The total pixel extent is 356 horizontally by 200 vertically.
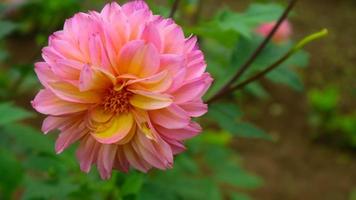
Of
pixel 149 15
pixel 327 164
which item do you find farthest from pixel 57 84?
pixel 327 164

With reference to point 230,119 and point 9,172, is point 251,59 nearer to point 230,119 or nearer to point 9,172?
point 230,119

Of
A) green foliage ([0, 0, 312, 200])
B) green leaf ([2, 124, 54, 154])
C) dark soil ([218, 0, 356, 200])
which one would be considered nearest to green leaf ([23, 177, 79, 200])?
green foliage ([0, 0, 312, 200])

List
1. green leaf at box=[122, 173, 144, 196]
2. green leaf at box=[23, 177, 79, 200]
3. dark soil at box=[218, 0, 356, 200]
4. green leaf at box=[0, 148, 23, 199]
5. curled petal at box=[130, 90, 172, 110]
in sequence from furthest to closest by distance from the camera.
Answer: dark soil at box=[218, 0, 356, 200] → green leaf at box=[0, 148, 23, 199] → green leaf at box=[23, 177, 79, 200] → green leaf at box=[122, 173, 144, 196] → curled petal at box=[130, 90, 172, 110]

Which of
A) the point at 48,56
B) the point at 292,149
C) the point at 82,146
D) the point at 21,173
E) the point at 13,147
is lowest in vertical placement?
the point at 292,149

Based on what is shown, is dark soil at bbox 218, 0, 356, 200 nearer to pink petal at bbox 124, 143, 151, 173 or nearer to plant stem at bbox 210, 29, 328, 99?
plant stem at bbox 210, 29, 328, 99

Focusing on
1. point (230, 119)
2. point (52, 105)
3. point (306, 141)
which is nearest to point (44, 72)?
point (52, 105)

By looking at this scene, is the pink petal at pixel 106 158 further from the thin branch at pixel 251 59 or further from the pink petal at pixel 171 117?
the thin branch at pixel 251 59

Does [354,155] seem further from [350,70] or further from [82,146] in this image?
[82,146]
